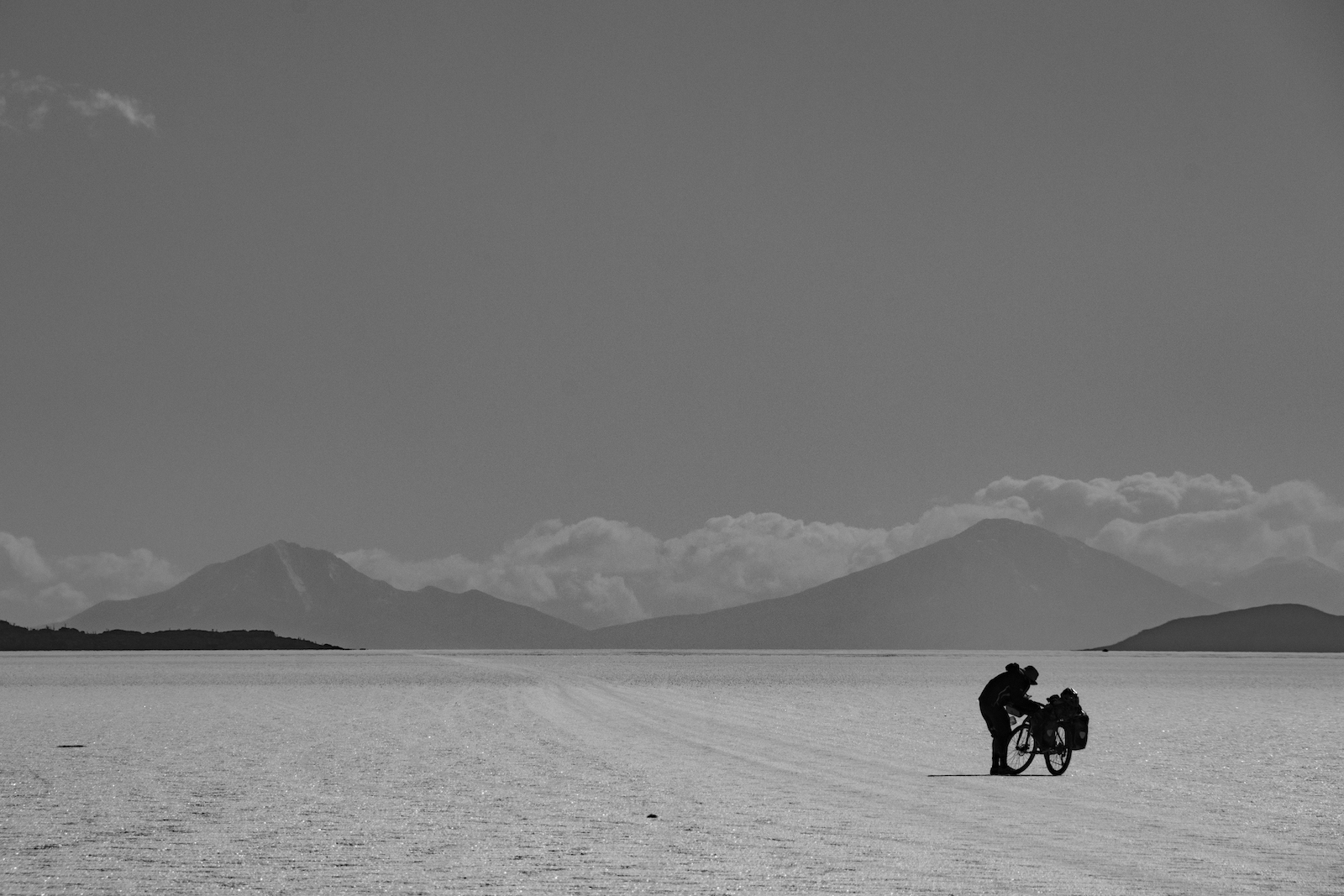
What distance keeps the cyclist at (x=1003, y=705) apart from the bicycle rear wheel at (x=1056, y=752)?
42cm

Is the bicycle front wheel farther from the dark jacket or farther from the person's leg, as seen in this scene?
the dark jacket

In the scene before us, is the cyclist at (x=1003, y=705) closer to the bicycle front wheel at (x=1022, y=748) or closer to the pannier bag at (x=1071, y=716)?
the bicycle front wheel at (x=1022, y=748)

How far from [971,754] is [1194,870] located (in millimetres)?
13152

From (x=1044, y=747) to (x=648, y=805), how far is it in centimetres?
706

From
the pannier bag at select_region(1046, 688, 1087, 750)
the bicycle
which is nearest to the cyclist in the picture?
the bicycle

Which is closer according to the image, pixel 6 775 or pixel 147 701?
pixel 6 775

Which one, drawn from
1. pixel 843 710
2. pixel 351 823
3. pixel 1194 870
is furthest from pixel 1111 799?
pixel 843 710

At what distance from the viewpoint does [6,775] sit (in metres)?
22.0

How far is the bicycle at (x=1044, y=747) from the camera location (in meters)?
21.5

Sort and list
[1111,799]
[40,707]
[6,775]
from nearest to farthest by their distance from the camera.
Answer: [1111,799] < [6,775] < [40,707]

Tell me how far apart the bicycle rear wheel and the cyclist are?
0.42 metres

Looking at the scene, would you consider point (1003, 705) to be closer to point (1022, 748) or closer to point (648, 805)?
point (1022, 748)

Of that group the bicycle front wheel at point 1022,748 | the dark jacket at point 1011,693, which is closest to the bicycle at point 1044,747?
the bicycle front wheel at point 1022,748

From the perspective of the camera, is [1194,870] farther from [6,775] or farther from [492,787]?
[6,775]
